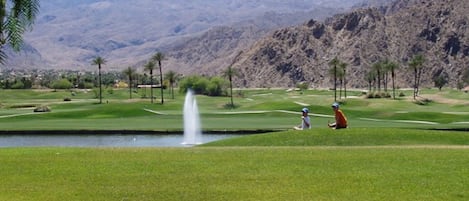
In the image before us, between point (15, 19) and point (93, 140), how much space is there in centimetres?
4073

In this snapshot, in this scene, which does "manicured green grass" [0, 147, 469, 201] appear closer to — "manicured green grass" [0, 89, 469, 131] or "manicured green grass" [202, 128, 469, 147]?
"manicured green grass" [202, 128, 469, 147]

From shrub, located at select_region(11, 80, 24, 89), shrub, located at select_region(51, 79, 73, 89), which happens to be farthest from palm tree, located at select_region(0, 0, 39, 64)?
shrub, located at select_region(51, 79, 73, 89)

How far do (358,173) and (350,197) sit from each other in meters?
3.08

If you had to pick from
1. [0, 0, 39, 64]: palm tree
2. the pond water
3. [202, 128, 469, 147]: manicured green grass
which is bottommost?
the pond water

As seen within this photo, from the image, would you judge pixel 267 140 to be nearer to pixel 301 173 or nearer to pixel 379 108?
pixel 301 173

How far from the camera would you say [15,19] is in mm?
14914

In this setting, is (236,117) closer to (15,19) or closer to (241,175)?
(241,175)

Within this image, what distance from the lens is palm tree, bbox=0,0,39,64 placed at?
1466 centimetres

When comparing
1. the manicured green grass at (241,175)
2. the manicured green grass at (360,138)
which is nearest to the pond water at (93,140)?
the manicured green grass at (360,138)

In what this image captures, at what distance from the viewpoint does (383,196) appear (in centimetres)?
1633

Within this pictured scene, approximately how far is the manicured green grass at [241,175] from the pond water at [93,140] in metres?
25.5

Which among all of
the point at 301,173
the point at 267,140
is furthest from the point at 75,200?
the point at 267,140

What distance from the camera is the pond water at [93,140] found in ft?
165

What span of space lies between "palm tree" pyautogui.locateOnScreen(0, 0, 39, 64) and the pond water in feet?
113
